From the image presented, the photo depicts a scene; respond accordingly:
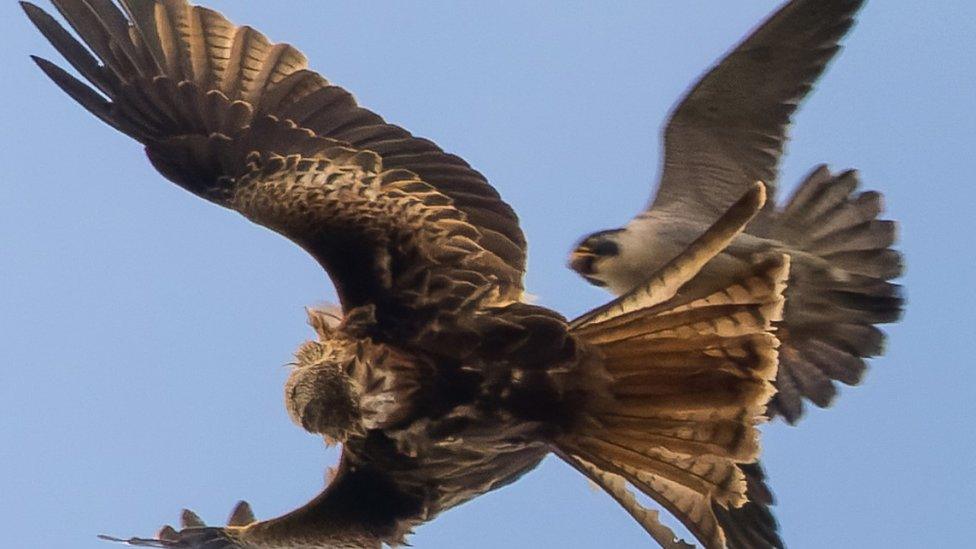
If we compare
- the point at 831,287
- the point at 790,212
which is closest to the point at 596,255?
the point at 790,212

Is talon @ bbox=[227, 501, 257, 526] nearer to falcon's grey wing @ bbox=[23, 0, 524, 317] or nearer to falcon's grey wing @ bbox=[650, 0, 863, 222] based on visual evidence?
falcon's grey wing @ bbox=[23, 0, 524, 317]

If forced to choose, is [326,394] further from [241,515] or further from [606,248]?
[606,248]

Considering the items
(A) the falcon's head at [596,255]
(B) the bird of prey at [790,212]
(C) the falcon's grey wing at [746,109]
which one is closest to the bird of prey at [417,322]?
(B) the bird of prey at [790,212]

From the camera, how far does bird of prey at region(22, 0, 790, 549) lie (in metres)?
4.40

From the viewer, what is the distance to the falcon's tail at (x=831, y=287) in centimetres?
648

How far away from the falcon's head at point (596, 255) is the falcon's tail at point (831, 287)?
81 centimetres

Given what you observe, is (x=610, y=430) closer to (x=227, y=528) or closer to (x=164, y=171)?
(x=227, y=528)

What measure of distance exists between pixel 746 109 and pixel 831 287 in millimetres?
923

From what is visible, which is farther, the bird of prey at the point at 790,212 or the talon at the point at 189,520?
the bird of prey at the point at 790,212

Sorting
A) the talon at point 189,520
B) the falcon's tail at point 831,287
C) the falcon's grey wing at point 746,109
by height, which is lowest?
the talon at point 189,520

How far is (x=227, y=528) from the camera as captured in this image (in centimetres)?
514

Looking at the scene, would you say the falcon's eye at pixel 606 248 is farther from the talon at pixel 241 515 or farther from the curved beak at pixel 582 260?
the talon at pixel 241 515

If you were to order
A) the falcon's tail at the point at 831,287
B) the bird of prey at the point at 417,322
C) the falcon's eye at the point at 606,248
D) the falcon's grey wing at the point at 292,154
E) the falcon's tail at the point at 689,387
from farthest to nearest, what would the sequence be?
the falcon's eye at the point at 606,248
the falcon's tail at the point at 831,287
the falcon's grey wing at the point at 292,154
the bird of prey at the point at 417,322
the falcon's tail at the point at 689,387

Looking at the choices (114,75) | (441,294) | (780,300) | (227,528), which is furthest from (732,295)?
(114,75)
